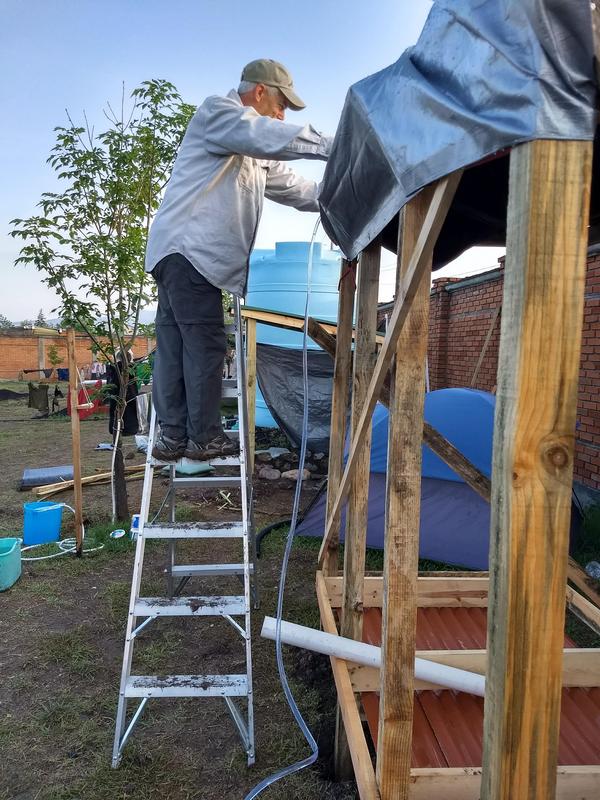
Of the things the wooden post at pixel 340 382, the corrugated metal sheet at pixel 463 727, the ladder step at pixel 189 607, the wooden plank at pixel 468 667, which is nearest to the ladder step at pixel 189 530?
the ladder step at pixel 189 607

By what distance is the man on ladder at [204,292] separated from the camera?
2631 mm

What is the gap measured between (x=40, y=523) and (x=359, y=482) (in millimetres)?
3903

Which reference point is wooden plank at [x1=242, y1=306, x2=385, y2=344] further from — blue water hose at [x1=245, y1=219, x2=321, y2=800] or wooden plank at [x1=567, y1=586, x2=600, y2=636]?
wooden plank at [x1=567, y1=586, x2=600, y2=636]

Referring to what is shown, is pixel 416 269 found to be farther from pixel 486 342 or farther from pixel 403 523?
pixel 486 342

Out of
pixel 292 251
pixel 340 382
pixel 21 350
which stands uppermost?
pixel 292 251

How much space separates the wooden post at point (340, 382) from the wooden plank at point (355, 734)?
2.03 ft

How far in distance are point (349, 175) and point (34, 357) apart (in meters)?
27.9

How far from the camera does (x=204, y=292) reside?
295 centimetres

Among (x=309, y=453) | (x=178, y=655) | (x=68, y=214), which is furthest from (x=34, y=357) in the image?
(x=178, y=655)

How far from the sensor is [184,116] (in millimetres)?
4863

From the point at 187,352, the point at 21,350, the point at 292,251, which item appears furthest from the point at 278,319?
the point at 21,350

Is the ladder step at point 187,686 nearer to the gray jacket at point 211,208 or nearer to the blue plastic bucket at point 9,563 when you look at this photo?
the gray jacket at point 211,208

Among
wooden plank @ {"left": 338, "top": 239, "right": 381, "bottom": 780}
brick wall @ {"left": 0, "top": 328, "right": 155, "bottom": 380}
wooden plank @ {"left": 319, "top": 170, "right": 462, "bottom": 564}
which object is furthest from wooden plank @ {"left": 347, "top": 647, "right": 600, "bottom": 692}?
brick wall @ {"left": 0, "top": 328, "right": 155, "bottom": 380}

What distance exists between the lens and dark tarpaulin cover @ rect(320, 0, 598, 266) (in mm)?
929
